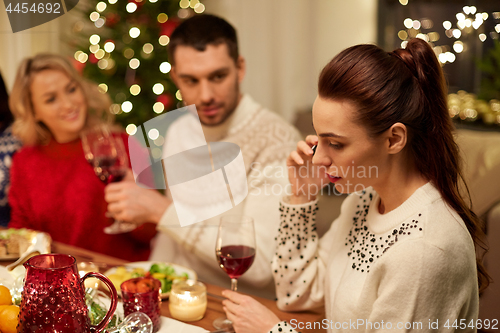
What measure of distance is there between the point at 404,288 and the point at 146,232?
3.96ft

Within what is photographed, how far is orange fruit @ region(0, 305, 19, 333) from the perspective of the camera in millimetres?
713

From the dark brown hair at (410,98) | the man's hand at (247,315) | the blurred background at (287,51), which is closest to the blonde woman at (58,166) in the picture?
the blurred background at (287,51)

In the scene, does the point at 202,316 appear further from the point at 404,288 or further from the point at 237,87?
the point at 237,87

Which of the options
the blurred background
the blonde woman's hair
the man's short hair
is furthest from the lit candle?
the blonde woman's hair

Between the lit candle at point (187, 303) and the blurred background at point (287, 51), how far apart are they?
44.5 inches

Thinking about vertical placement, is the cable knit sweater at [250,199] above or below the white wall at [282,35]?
below

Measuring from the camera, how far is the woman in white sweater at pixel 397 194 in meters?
0.81

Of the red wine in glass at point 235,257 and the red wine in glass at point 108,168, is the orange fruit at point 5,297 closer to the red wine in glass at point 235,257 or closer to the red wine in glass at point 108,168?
the red wine in glass at point 235,257

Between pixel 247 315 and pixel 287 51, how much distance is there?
2.96 m

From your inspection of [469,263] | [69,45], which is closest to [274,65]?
[69,45]

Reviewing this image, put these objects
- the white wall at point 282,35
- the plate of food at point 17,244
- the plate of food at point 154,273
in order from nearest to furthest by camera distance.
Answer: the plate of food at point 154,273
the plate of food at point 17,244
the white wall at point 282,35

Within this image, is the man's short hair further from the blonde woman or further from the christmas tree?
the christmas tree

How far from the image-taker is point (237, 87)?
162cm

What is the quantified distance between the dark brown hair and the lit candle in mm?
513
